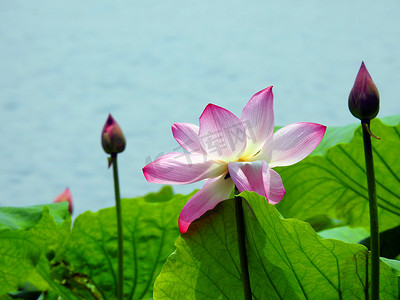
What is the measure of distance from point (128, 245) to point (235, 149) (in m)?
0.51

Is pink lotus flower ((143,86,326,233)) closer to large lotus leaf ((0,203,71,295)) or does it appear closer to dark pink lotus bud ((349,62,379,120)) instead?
dark pink lotus bud ((349,62,379,120))

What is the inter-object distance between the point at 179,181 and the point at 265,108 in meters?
0.09

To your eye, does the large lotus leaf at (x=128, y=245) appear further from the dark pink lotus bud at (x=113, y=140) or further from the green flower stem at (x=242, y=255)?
the green flower stem at (x=242, y=255)

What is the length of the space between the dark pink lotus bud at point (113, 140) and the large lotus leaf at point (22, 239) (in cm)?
15

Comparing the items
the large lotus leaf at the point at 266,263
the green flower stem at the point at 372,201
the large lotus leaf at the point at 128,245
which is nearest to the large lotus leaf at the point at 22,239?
the large lotus leaf at the point at 128,245

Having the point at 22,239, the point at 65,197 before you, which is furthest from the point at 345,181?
the point at 65,197

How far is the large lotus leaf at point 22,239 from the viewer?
67cm

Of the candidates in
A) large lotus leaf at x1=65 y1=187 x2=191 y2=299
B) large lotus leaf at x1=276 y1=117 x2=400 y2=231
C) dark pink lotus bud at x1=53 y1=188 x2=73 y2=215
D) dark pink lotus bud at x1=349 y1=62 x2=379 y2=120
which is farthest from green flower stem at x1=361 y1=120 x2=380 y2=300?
dark pink lotus bud at x1=53 y1=188 x2=73 y2=215

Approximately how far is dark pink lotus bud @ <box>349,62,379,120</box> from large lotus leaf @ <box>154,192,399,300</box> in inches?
4.3

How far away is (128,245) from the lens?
32.1 inches

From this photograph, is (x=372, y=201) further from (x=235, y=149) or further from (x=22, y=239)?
(x=22, y=239)

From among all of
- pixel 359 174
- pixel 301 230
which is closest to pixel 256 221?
pixel 301 230

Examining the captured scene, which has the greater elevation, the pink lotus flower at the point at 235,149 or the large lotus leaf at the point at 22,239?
the pink lotus flower at the point at 235,149

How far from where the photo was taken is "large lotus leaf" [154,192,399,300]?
40 cm
